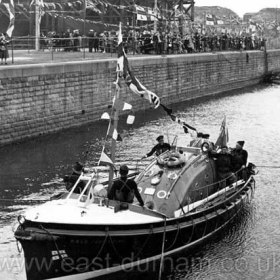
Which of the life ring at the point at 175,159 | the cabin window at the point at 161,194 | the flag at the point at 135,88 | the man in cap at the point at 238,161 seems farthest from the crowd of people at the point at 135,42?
the cabin window at the point at 161,194

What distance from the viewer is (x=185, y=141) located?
84.3 feet

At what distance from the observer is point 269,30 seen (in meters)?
116

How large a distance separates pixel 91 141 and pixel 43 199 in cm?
873

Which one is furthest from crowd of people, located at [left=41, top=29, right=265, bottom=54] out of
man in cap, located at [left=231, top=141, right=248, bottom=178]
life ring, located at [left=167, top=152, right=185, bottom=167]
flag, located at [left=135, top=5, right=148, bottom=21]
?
life ring, located at [left=167, top=152, right=185, bottom=167]

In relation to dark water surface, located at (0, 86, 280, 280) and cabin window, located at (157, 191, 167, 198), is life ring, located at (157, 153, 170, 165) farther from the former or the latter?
dark water surface, located at (0, 86, 280, 280)

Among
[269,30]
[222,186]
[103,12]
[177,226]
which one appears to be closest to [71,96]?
[222,186]

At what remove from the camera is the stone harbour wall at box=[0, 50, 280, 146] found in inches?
951

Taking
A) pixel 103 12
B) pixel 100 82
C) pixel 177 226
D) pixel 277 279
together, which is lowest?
Answer: pixel 277 279

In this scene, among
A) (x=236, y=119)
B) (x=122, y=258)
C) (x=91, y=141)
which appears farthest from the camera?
(x=236, y=119)

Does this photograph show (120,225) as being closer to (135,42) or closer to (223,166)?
(223,166)

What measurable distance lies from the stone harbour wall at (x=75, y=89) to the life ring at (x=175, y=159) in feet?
34.8

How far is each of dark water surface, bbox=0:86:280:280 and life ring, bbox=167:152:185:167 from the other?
1855 millimetres

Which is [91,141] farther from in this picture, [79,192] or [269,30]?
[269,30]

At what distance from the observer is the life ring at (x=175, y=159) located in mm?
13867
